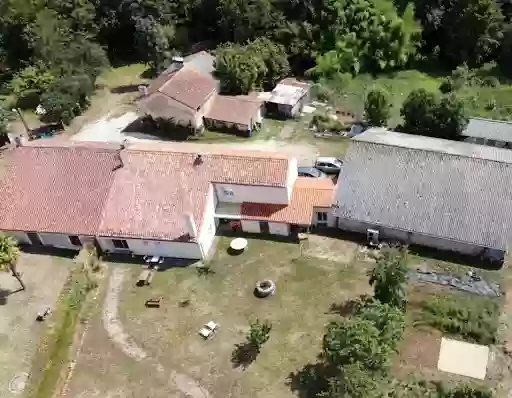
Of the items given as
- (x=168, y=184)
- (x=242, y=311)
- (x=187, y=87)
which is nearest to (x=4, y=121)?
(x=187, y=87)

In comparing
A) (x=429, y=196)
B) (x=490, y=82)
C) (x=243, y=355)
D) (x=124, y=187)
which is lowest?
(x=243, y=355)

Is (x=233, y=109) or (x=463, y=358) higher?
(x=233, y=109)

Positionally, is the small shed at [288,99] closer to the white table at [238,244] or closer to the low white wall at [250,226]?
the low white wall at [250,226]

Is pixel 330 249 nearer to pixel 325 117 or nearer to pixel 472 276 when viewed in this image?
pixel 472 276

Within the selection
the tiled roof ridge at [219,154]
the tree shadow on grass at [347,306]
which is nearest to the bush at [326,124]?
the tiled roof ridge at [219,154]

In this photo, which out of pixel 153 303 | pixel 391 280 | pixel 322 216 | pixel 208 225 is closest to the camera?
pixel 391 280

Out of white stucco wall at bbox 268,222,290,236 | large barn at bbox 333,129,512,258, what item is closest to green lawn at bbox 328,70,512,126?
large barn at bbox 333,129,512,258

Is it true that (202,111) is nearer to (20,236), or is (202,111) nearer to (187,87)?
(187,87)
